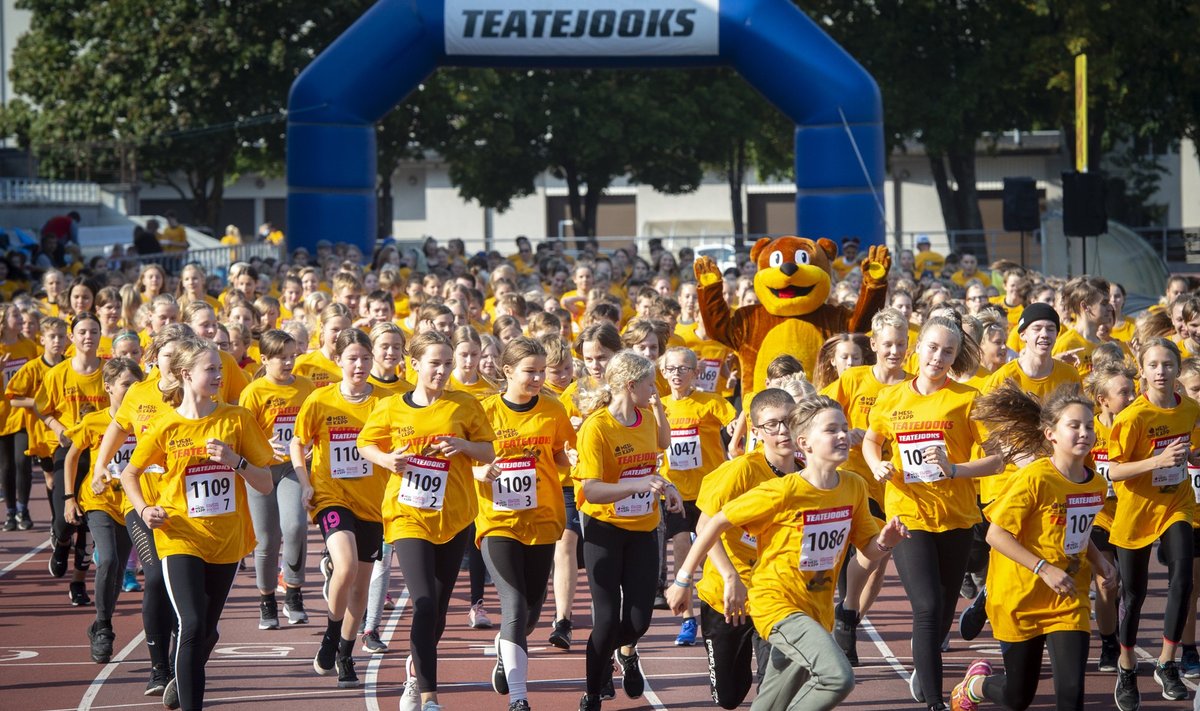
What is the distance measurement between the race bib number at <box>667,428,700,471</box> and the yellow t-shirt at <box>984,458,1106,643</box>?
2.82 meters

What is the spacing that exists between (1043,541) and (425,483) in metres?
2.55

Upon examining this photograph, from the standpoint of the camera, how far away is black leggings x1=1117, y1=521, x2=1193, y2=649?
795cm

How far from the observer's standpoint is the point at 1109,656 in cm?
858

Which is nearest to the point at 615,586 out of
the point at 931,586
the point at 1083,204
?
the point at 931,586

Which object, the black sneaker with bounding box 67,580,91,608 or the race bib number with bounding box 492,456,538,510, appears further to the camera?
the black sneaker with bounding box 67,580,91,608

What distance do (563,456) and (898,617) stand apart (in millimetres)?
2930

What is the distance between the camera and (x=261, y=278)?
1750 cm

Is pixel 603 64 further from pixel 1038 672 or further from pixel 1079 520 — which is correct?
pixel 1038 672

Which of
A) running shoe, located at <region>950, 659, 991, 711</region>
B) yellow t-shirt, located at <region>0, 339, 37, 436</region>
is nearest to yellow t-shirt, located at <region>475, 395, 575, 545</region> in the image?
running shoe, located at <region>950, 659, 991, 711</region>

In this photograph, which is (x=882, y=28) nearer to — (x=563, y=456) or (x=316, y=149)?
(x=316, y=149)

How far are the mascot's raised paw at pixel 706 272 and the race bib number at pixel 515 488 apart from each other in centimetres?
306

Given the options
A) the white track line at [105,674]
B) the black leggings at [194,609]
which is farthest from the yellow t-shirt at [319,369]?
the black leggings at [194,609]

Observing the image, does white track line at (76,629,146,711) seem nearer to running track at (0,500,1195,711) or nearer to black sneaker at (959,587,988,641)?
running track at (0,500,1195,711)

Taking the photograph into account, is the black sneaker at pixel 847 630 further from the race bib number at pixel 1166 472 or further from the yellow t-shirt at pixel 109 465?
the yellow t-shirt at pixel 109 465
